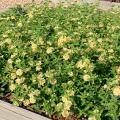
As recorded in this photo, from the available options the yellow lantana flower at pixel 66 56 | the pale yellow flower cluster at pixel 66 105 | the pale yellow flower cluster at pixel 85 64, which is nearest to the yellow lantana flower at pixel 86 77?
the pale yellow flower cluster at pixel 85 64

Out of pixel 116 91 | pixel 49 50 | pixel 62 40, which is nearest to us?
pixel 116 91

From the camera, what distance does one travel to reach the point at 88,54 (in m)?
4.96

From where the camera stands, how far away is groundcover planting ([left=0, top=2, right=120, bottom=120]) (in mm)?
4301

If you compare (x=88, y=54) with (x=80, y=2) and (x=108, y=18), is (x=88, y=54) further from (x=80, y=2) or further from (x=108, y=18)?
(x=80, y=2)

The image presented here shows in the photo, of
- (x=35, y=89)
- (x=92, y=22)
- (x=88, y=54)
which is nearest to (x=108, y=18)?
(x=92, y=22)

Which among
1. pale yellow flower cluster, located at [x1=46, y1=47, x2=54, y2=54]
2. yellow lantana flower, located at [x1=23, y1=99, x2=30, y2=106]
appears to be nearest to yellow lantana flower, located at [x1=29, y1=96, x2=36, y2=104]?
yellow lantana flower, located at [x1=23, y1=99, x2=30, y2=106]

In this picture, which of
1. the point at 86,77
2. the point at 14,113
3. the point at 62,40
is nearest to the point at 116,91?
the point at 86,77

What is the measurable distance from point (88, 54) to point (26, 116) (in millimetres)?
1208

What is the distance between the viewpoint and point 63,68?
186 inches

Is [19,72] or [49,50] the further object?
[49,50]

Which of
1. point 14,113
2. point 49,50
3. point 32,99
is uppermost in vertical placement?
point 49,50

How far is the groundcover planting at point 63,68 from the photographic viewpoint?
169 inches

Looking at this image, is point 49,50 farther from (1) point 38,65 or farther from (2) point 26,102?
(2) point 26,102

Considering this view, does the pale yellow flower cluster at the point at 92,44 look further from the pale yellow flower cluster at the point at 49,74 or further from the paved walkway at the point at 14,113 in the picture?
the paved walkway at the point at 14,113
